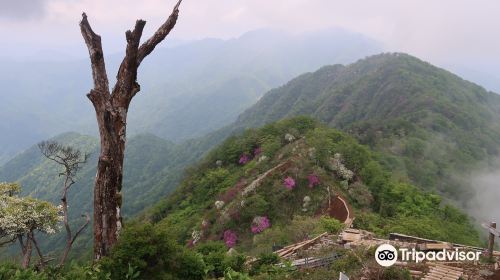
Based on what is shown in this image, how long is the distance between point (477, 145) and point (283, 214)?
234 ft

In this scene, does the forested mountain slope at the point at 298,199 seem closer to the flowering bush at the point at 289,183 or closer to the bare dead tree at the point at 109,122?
the flowering bush at the point at 289,183

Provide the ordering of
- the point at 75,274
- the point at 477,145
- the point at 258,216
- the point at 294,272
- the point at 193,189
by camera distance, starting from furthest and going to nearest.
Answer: the point at 477,145 → the point at 193,189 → the point at 258,216 → the point at 294,272 → the point at 75,274

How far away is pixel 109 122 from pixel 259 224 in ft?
64.8

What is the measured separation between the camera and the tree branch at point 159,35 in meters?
12.7

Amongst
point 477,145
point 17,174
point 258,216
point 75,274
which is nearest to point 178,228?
point 258,216

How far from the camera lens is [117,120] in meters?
12.4

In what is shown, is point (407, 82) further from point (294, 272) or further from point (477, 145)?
point (294, 272)

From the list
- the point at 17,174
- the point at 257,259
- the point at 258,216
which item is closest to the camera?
the point at 257,259

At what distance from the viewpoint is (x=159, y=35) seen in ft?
41.9

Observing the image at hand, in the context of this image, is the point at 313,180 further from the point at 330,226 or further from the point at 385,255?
the point at 385,255

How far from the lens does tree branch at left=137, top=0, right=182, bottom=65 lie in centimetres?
1268

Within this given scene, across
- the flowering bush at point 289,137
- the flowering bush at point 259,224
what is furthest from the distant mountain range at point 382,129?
the flowering bush at point 259,224

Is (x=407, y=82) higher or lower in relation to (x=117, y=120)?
higher

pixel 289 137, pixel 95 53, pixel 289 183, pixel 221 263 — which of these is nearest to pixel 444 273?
pixel 221 263
